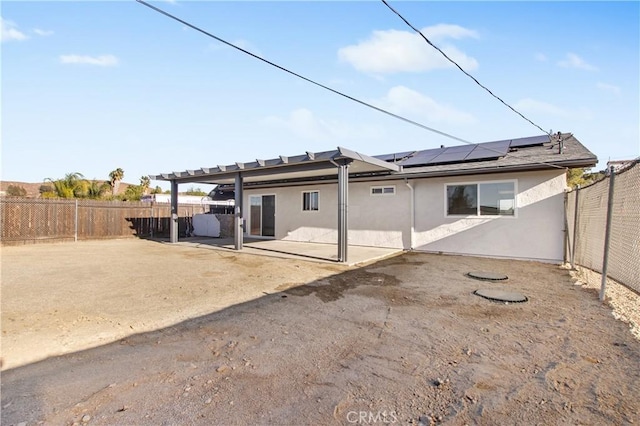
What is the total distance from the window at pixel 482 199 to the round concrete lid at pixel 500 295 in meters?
4.46

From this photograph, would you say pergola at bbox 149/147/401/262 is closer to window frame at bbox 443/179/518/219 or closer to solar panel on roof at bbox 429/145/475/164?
solar panel on roof at bbox 429/145/475/164

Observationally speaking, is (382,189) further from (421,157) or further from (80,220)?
(80,220)

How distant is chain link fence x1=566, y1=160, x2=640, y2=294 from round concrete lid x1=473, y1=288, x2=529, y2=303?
4.16ft

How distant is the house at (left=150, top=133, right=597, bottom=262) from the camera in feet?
27.4

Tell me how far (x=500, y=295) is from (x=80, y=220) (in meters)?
15.7

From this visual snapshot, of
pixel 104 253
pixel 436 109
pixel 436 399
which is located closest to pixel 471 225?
pixel 436 109

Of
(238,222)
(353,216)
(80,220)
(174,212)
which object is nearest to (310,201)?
(353,216)

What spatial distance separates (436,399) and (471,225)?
827 cm

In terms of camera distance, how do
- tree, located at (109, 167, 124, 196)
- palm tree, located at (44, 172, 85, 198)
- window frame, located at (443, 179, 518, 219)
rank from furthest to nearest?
tree, located at (109, 167, 124, 196)
palm tree, located at (44, 172, 85, 198)
window frame, located at (443, 179, 518, 219)

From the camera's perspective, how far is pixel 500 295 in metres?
5.11

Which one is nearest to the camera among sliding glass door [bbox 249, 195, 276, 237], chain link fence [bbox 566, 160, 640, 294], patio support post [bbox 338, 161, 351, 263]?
chain link fence [bbox 566, 160, 640, 294]

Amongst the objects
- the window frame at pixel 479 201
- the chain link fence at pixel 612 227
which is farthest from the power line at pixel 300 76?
the chain link fence at pixel 612 227

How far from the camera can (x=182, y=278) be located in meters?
6.32

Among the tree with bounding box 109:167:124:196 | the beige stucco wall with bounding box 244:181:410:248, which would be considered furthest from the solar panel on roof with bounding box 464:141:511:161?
the tree with bounding box 109:167:124:196
